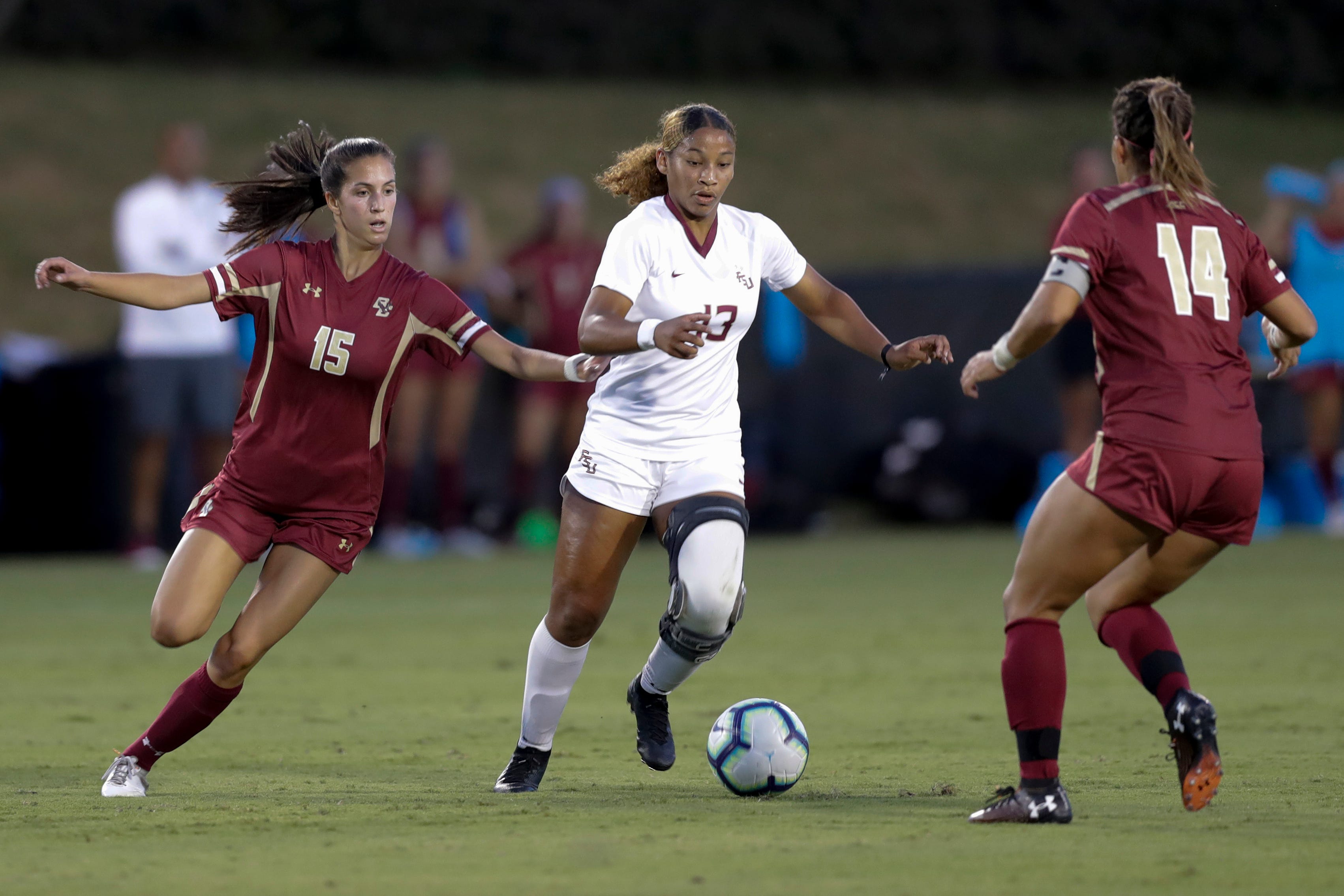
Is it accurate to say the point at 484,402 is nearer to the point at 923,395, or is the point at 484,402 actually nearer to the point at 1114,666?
the point at 923,395

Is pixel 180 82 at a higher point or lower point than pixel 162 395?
higher

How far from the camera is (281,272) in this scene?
6035mm

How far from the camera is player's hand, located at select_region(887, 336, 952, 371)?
5.86 metres

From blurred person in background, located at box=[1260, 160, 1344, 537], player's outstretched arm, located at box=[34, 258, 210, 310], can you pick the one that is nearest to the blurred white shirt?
player's outstretched arm, located at box=[34, 258, 210, 310]

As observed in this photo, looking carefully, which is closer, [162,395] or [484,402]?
[162,395]

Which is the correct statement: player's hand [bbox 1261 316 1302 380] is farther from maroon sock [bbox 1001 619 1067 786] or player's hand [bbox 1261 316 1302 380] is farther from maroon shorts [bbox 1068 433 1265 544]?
maroon sock [bbox 1001 619 1067 786]

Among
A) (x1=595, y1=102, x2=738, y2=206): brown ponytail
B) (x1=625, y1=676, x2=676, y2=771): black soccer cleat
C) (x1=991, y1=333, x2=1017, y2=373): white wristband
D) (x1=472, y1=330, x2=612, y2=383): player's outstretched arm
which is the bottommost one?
(x1=625, y1=676, x2=676, y2=771): black soccer cleat

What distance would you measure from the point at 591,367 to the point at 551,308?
9.17 m

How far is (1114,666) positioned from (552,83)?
21266 millimetres

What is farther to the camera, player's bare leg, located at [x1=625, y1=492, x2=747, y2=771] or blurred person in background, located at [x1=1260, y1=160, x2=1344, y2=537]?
blurred person in background, located at [x1=1260, y1=160, x2=1344, y2=537]

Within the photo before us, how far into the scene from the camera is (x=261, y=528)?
6023 mm

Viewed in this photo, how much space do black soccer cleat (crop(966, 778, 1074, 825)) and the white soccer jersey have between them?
1547 mm

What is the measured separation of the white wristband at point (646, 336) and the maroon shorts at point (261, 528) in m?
1.24

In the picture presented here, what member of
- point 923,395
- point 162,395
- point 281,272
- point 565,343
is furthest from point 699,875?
point 923,395
